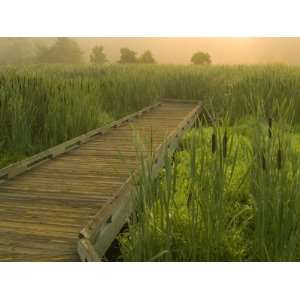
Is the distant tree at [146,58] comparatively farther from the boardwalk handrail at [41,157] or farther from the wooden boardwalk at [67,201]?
the wooden boardwalk at [67,201]

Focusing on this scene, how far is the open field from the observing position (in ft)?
7.72

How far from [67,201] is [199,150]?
2.17m

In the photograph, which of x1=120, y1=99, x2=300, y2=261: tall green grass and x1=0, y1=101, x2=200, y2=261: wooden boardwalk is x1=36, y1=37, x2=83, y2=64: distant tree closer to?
x1=0, y1=101, x2=200, y2=261: wooden boardwalk

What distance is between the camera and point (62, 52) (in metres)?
10.7

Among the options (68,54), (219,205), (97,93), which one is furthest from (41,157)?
(68,54)

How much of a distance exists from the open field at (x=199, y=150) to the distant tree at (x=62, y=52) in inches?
9.7

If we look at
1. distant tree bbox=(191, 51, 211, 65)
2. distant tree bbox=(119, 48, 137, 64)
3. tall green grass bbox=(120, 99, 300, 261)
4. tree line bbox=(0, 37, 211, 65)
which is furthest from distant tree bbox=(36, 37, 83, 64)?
tall green grass bbox=(120, 99, 300, 261)

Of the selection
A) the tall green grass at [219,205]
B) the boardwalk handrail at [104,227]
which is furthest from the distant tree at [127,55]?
the tall green grass at [219,205]

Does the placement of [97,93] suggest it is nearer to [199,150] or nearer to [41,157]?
[199,150]

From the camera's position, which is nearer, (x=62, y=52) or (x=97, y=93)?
(x=97, y=93)

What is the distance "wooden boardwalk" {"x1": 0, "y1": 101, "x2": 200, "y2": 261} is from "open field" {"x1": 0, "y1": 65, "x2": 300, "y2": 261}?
19 centimetres
